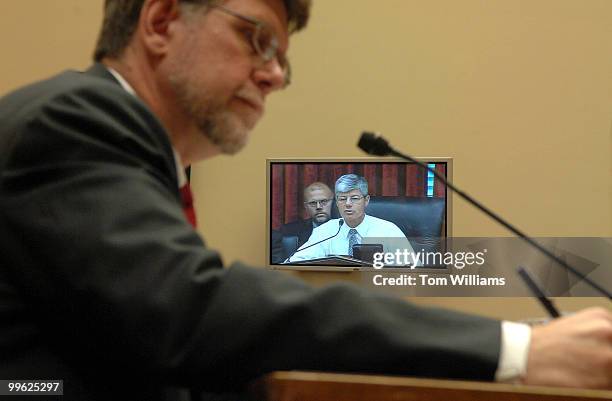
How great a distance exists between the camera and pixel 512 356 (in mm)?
655

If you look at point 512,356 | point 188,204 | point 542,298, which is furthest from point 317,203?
point 512,356

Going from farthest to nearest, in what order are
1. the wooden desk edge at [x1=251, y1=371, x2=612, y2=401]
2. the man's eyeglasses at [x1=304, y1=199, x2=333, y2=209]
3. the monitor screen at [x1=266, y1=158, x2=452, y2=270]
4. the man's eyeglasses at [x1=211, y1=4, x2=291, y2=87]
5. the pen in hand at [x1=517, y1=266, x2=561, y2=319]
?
1. the man's eyeglasses at [x1=304, y1=199, x2=333, y2=209]
2. the monitor screen at [x1=266, y1=158, x2=452, y2=270]
3. the man's eyeglasses at [x1=211, y1=4, x2=291, y2=87]
4. the pen in hand at [x1=517, y1=266, x2=561, y2=319]
5. the wooden desk edge at [x1=251, y1=371, x2=612, y2=401]

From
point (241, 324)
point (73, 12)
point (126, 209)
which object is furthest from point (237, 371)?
point (73, 12)

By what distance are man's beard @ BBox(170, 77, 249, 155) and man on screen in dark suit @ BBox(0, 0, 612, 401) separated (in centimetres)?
33

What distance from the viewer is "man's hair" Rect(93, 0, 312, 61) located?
120 centimetres

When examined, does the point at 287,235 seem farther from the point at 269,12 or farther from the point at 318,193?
the point at 269,12

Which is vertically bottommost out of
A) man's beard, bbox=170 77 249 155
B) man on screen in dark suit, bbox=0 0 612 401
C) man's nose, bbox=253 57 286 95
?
man on screen in dark suit, bbox=0 0 612 401

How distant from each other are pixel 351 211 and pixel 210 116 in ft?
7.35

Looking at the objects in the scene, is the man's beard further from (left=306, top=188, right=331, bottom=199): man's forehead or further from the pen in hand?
(left=306, top=188, right=331, bottom=199): man's forehead

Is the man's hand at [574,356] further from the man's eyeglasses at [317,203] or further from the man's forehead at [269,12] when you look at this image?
the man's eyeglasses at [317,203]

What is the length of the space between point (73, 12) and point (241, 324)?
3609 millimetres

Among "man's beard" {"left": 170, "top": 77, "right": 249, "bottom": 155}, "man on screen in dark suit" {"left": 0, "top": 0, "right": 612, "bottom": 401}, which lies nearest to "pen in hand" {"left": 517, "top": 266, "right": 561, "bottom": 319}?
"man on screen in dark suit" {"left": 0, "top": 0, "right": 612, "bottom": 401}

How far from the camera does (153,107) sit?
1.16m

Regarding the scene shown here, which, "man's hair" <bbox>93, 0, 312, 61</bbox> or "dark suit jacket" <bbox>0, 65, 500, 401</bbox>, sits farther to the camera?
"man's hair" <bbox>93, 0, 312, 61</bbox>
